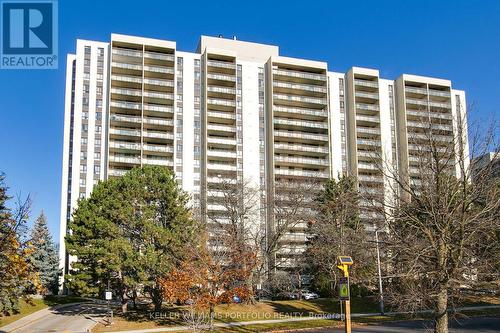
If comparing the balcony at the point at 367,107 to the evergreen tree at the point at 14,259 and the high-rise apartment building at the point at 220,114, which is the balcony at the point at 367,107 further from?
the evergreen tree at the point at 14,259

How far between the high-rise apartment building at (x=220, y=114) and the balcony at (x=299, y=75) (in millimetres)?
229

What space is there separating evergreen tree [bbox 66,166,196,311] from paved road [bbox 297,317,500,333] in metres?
12.5

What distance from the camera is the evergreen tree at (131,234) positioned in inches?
1431

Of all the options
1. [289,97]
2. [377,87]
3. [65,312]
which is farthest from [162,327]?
[377,87]

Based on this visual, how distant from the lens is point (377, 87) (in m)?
87.9

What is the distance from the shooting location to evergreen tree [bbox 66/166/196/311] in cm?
3634

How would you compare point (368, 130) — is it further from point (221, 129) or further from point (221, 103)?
point (221, 103)

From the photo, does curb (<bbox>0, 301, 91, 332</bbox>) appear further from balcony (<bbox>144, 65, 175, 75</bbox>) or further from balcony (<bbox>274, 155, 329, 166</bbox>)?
balcony (<bbox>274, 155, 329, 166</bbox>)

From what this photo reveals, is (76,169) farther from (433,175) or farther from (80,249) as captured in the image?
(433,175)

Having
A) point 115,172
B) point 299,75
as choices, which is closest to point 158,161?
point 115,172

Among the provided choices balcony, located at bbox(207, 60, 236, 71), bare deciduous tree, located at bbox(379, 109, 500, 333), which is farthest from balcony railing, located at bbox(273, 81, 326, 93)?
bare deciduous tree, located at bbox(379, 109, 500, 333)

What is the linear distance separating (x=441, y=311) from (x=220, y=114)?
6609cm

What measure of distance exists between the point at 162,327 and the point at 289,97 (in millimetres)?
56725

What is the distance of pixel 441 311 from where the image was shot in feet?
52.3
